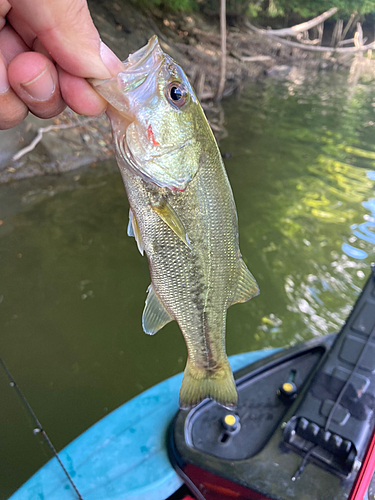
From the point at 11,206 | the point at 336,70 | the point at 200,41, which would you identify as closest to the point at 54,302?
the point at 11,206

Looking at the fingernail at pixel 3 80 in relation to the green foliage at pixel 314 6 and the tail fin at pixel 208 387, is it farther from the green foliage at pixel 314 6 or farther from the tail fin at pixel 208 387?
the green foliage at pixel 314 6

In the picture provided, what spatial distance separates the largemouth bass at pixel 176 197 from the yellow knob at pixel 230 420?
75 cm

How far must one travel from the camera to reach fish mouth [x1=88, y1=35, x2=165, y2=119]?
1208mm

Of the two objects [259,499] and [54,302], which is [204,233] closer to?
[259,499]

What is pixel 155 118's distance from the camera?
1.28 m

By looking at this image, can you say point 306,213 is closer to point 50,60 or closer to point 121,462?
point 121,462

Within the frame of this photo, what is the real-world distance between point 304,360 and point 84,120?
23.4ft

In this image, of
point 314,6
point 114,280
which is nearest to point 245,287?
point 114,280

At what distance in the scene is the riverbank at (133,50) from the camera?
21.3ft

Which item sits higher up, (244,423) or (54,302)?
(244,423)

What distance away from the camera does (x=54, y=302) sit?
409 centimetres

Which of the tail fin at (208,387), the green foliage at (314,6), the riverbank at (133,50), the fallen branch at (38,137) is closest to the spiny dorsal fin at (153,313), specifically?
the tail fin at (208,387)

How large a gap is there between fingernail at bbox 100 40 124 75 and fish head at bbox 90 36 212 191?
0.03 meters

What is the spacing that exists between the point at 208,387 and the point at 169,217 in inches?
36.0
